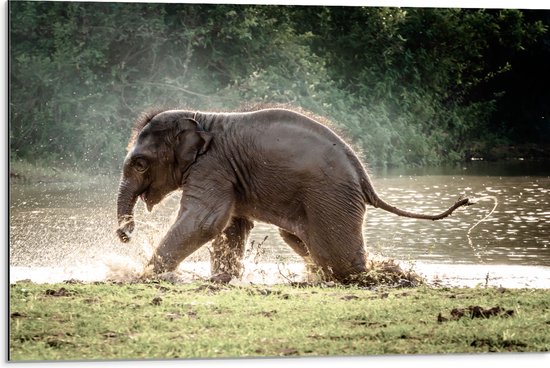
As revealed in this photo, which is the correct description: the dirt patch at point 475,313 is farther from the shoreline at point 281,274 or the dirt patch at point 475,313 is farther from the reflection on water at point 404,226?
the reflection on water at point 404,226

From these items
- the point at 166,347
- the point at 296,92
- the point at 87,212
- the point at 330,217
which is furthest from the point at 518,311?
the point at 296,92

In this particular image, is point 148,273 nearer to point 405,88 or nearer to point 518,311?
point 518,311

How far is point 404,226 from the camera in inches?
380

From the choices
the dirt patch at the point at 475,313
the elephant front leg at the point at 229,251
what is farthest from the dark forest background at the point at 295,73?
the dirt patch at the point at 475,313

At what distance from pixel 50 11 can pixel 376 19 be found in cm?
211

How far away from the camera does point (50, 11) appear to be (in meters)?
8.27

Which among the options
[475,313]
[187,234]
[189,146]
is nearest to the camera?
[475,313]

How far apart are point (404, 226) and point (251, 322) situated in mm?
2677

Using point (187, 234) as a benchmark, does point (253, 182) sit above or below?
above

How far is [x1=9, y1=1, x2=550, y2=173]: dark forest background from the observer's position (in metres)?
8.70

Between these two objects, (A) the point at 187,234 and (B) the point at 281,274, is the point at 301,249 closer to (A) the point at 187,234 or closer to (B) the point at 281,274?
(B) the point at 281,274

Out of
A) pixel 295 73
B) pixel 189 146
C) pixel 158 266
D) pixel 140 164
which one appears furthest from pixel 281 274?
pixel 295 73

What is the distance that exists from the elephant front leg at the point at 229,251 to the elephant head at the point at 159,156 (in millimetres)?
417

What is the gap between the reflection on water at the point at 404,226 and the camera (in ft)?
28.2
